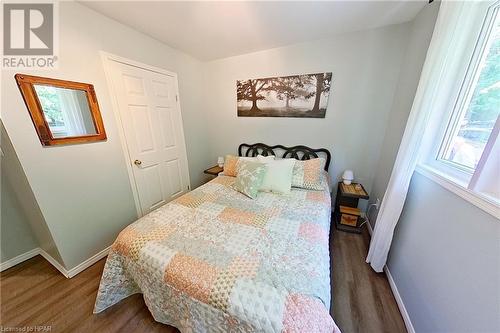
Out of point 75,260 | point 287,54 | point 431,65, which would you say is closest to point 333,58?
point 287,54

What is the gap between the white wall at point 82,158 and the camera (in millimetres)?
1314

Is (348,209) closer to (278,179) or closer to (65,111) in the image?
(278,179)

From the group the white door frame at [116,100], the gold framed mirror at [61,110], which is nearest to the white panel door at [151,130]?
the white door frame at [116,100]

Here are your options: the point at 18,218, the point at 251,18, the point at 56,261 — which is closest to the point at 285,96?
the point at 251,18

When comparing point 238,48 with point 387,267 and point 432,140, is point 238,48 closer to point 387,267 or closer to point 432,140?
point 432,140

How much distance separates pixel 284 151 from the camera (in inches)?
106

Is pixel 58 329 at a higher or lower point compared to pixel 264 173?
lower

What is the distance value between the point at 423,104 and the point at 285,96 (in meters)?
1.55

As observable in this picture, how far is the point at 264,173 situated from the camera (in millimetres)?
1964

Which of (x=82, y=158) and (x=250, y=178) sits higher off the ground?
(x=82, y=158)

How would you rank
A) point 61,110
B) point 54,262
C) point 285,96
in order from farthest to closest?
point 285,96 < point 54,262 < point 61,110

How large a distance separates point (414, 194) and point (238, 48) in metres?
2.63

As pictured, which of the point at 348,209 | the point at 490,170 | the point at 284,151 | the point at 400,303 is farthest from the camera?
the point at 284,151

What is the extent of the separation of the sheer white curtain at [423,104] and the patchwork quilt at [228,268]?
0.57 m
